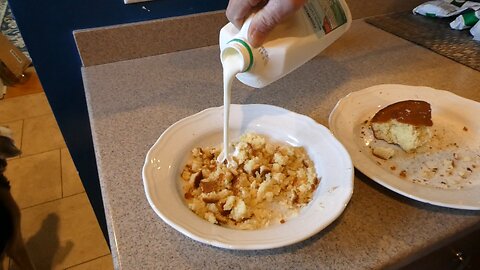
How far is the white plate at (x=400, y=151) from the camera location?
20.9 inches

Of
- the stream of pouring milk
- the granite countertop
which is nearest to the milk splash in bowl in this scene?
the stream of pouring milk

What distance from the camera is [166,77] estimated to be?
2.81 ft

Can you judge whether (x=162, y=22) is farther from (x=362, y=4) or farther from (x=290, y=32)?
(x=362, y=4)

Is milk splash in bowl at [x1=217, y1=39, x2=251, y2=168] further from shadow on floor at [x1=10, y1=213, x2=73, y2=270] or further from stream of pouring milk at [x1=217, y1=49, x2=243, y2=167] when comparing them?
shadow on floor at [x1=10, y1=213, x2=73, y2=270]

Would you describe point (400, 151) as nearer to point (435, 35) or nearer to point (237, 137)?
point (237, 137)

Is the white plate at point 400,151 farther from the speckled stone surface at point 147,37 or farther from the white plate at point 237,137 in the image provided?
the speckled stone surface at point 147,37

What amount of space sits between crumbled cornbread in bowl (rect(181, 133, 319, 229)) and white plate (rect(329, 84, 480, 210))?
97mm

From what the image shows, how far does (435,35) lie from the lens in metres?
1.07

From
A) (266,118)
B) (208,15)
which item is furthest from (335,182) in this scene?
(208,15)

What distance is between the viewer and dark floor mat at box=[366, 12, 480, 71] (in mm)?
962

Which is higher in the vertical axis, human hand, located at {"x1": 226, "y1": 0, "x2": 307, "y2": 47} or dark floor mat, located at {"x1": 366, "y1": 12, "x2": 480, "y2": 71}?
human hand, located at {"x1": 226, "y1": 0, "x2": 307, "y2": 47}

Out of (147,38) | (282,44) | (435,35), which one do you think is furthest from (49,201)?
(435,35)

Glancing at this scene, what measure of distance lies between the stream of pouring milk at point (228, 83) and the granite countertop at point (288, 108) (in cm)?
14

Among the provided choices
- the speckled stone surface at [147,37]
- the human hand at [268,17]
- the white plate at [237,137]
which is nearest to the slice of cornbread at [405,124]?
the white plate at [237,137]
